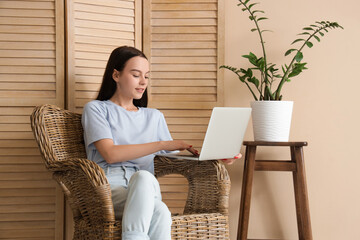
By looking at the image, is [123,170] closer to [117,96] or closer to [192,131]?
[117,96]

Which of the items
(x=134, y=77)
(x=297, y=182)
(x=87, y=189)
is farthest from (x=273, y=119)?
(x=87, y=189)

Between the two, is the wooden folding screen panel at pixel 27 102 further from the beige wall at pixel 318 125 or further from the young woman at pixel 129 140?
the beige wall at pixel 318 125

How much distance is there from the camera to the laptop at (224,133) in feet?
5.15

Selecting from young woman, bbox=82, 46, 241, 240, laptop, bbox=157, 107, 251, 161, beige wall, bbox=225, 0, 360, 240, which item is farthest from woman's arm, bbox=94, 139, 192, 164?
beige wall, bbox=225, 0, 360, 240

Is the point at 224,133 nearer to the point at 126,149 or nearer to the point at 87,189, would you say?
the point at 126,149

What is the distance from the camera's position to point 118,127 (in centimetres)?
188

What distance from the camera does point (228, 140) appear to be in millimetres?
1662

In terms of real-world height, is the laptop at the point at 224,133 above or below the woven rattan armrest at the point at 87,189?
above

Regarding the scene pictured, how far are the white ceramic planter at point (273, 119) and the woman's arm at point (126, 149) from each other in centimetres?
56

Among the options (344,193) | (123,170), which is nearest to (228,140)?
(123,170)

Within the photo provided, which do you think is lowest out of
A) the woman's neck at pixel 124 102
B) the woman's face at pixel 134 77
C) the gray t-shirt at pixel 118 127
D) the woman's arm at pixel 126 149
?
the woman's arm at pixel 126 149

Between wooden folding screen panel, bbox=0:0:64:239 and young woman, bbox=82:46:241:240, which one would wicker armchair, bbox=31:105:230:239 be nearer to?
young woman, bbox=82:46:241:240

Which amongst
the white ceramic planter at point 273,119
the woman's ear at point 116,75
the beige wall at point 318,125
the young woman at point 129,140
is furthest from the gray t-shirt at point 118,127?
the beige wall at point 318,125

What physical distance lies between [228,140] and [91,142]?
0.55 metres
